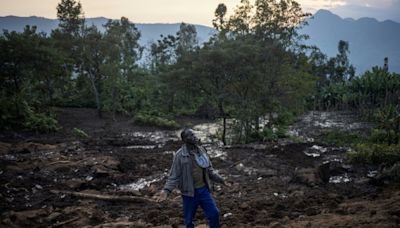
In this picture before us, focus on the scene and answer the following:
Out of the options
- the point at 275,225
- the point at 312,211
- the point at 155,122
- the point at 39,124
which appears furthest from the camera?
the point at 155,122

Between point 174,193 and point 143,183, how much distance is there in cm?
150

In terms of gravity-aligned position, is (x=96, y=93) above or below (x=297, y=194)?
above

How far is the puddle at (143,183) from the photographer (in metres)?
10.0

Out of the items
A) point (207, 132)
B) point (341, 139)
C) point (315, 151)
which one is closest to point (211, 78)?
point (315, 151)

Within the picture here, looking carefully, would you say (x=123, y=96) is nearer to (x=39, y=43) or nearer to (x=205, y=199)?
(x=39, y=43)

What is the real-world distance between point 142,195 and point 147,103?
24.0m

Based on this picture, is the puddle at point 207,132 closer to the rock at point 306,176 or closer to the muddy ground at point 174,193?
the muddy ground at point 174,193

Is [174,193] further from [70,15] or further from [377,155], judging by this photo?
[70,15]

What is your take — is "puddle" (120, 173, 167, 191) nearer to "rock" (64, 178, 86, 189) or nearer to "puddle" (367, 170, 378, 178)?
"rock" (64, 178, 86, 189)

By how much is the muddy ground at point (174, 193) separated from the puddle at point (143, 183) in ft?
0.09

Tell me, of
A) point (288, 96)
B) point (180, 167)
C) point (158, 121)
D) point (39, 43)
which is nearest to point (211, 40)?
point (288, 96)

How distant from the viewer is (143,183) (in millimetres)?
10398

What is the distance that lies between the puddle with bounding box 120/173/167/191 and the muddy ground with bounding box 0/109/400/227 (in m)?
0.03

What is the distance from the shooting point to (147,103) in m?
32.7
